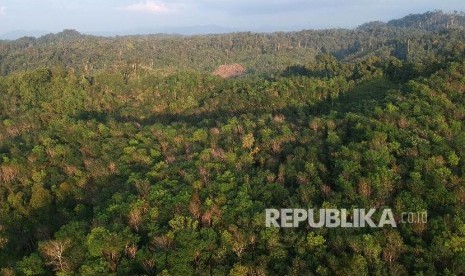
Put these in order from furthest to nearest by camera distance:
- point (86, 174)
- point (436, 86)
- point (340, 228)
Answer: point (436, 86)
point (86, 174)
point (340, 228)

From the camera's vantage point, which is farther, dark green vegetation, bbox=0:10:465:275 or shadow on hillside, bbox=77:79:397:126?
shadow on hillside, bbox=77:79:397:126

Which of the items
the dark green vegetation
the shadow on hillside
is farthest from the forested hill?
the dark green vegetation

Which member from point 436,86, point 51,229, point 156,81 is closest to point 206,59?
point 156,81

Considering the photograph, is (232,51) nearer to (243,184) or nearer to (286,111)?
(286,111)

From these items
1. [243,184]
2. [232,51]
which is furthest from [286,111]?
[232,51]

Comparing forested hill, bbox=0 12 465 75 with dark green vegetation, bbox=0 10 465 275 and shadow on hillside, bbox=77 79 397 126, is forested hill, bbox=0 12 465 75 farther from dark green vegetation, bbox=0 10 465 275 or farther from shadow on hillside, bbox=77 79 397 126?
dark green vegetation, bbox=0 10 465 275

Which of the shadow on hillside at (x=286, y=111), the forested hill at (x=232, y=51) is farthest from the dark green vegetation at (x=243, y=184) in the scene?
the forested hill at (x=232, y=51)

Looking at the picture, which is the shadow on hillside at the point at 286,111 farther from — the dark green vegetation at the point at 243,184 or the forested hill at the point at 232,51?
the forested hill at the point at 232,51

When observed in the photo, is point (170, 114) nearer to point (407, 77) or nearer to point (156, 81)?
point (156, 81)
